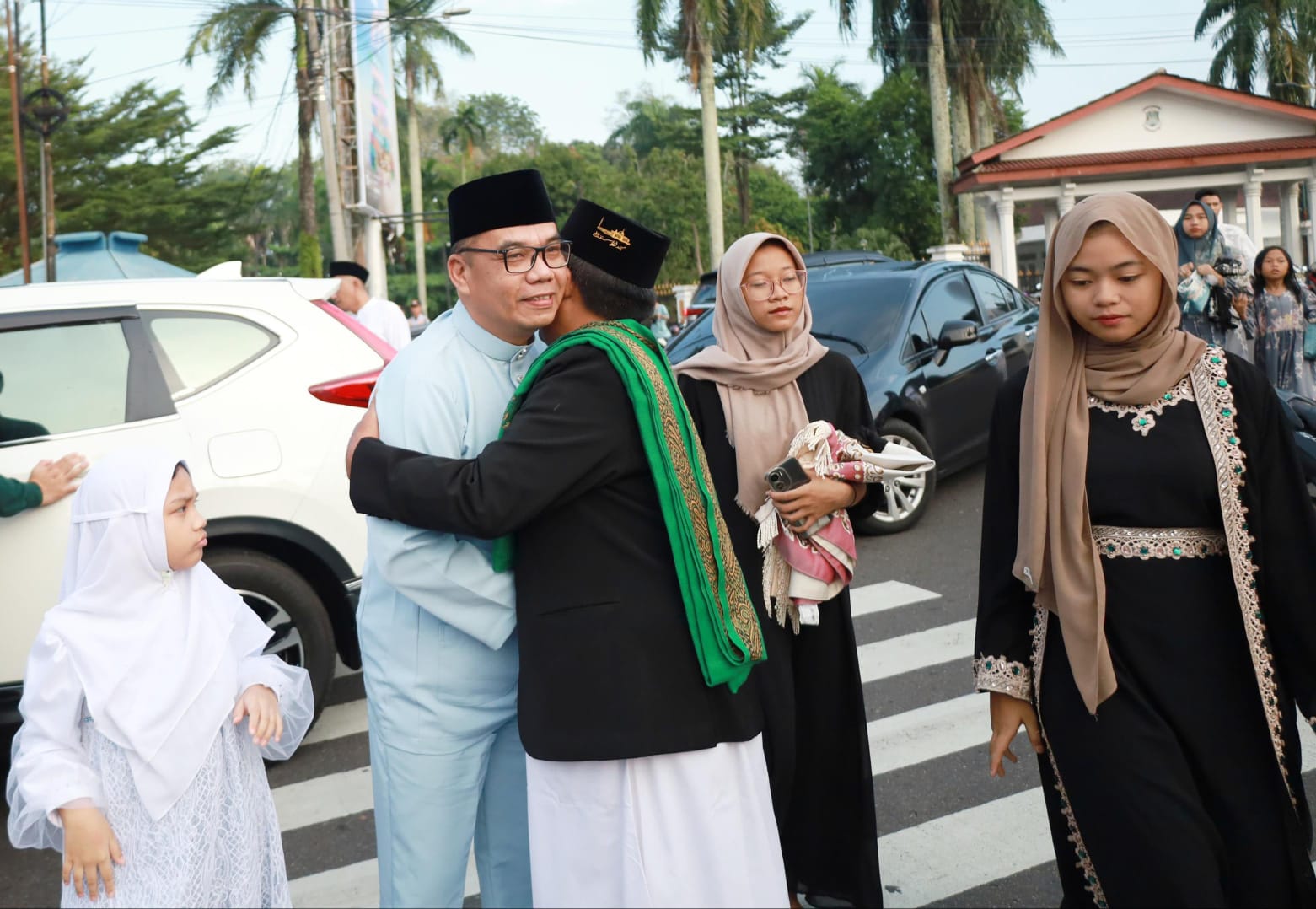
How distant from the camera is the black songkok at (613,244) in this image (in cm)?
239

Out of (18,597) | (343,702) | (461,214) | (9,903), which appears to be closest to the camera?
(461,214)

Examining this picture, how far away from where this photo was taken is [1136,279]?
2.42m

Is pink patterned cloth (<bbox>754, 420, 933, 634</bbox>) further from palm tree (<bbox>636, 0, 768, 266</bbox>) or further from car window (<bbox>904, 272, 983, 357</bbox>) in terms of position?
palm tree (<bbox>636, 0, 768, 266</bbox>)

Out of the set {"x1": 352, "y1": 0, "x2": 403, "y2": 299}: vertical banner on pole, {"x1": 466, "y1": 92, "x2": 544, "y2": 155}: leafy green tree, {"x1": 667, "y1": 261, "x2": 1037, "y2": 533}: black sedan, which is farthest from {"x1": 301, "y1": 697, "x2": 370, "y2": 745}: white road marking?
{"x1": 466, "y1": 92, "x2": 544, "y2": 155}: leafy green tree

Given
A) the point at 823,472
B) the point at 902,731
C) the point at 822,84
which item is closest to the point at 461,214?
the point at 823,472

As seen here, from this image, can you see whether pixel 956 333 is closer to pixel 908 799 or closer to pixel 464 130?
pixel 908 799

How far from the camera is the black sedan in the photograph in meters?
7.58

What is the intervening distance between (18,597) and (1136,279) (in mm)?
3685

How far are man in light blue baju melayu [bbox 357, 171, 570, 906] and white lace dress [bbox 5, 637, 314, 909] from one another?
274 mm

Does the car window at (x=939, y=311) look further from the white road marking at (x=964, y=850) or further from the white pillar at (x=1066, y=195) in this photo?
the white pillar at (x=1066, y=195)

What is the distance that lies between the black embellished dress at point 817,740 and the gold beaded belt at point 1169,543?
934 mm

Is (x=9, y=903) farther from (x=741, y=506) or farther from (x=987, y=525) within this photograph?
(x=987, y=525)

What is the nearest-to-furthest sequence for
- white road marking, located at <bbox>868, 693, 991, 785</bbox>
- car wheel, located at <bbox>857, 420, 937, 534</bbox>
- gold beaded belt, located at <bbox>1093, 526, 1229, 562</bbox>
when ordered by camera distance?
1. gold beaded belt, located at <bbox>1093, 526, 1229, 562</bbox>
2. white road marking, located at <bbox>868, 693, 991, 785</bbox>
3. car wheel, located at <bbox>857, 420, 937, 534</bbox>

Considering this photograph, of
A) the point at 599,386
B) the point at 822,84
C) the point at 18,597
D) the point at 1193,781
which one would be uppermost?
the point at 822,84
